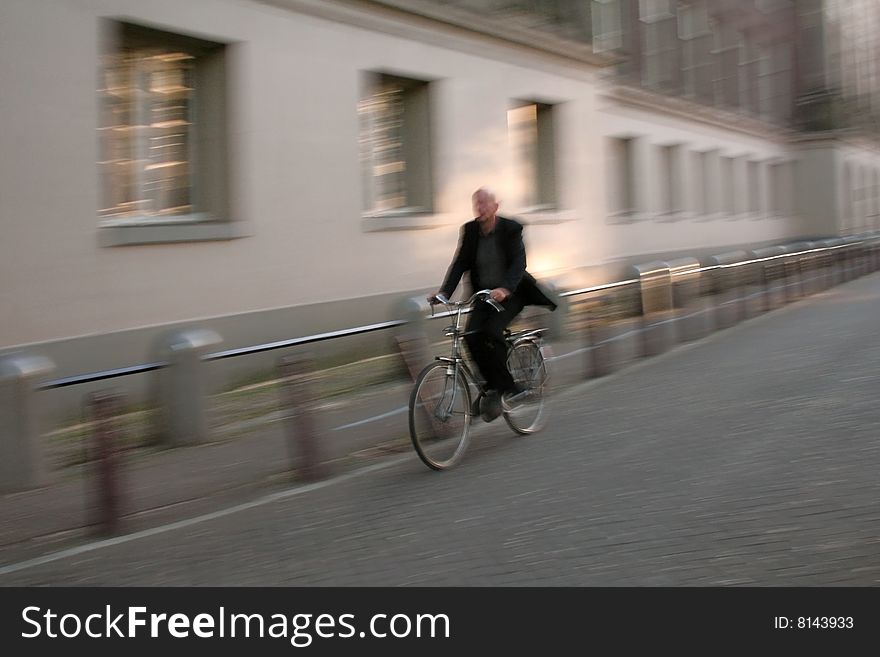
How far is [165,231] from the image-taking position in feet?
38.4

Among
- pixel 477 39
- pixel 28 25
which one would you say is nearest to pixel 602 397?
pixel 28 25

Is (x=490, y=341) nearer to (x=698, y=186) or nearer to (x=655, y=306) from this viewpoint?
(x=655, y=306)

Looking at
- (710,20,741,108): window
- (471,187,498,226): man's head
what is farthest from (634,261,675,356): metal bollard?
(710,20,741,108): window

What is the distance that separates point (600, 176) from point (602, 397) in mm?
11394

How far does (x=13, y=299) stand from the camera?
1016 cm

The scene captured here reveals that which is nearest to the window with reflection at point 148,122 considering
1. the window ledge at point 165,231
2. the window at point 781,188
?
the window ledge at point 165,231

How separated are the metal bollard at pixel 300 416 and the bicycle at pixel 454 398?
678mm

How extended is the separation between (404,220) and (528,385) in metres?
7.10

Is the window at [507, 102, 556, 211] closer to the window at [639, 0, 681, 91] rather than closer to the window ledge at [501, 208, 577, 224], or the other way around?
the window ledge at [501, 208, 577, 224]

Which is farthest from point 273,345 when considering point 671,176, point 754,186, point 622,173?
point 754,186

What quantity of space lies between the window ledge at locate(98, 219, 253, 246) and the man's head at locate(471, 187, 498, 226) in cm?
453

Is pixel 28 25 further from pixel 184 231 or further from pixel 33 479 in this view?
pixel 33 479

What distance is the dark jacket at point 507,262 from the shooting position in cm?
805

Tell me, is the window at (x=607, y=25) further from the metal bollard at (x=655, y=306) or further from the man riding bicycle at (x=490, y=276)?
the man riding bicycle at (x=490, y=276)
